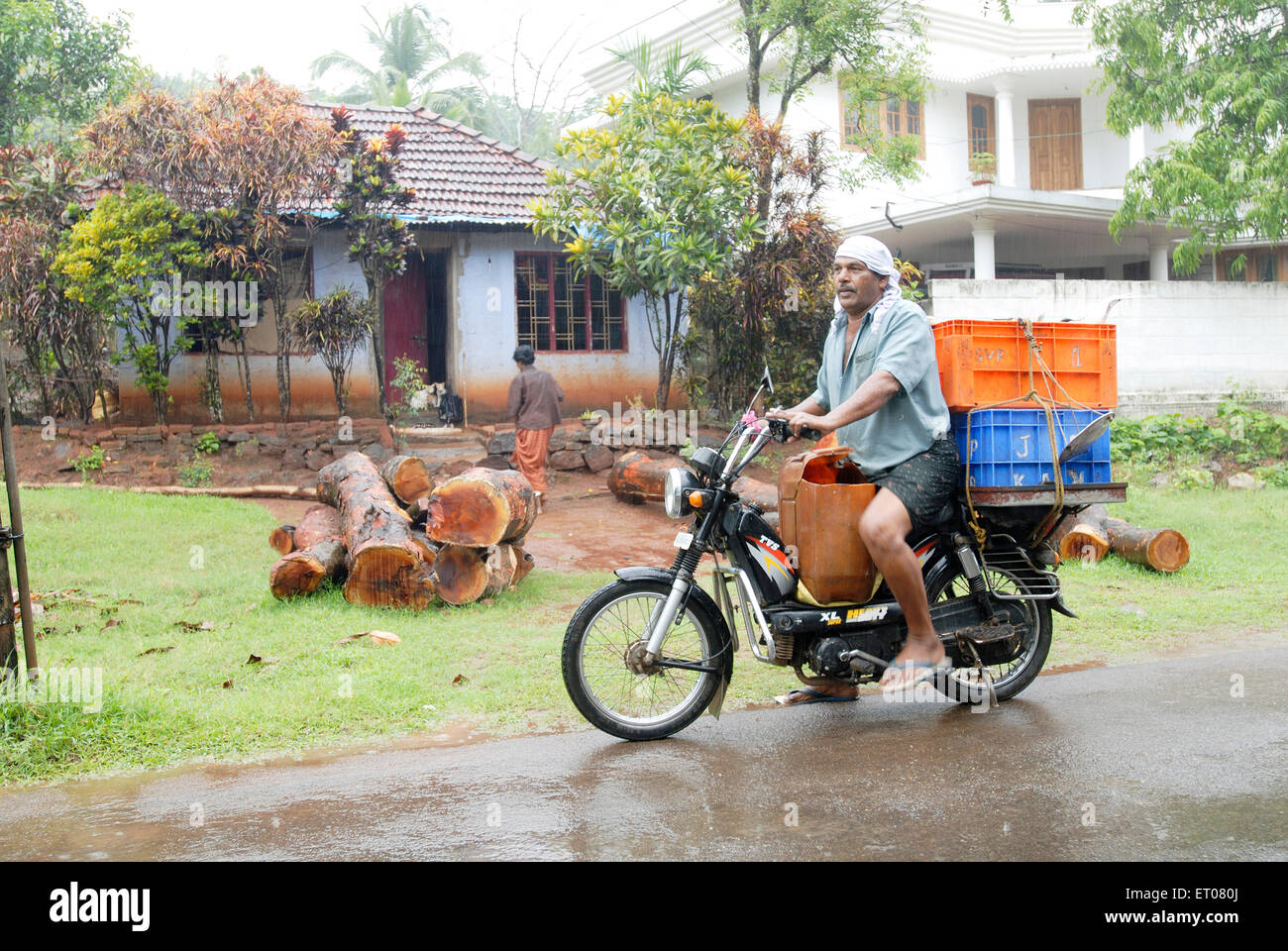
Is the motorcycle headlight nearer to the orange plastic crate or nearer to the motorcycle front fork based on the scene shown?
the motorcycle front fork

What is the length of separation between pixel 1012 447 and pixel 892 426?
0.57 m

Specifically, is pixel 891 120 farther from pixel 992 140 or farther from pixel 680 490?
pixel 680 490

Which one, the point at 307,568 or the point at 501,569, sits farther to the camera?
the point at 501,569

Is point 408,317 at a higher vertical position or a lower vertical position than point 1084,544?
higher

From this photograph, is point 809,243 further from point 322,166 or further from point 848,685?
point 848,685

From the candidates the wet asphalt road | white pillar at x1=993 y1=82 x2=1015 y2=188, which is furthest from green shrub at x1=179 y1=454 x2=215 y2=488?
white pillar at x1=993 y1=82 x2=1015 y2=188

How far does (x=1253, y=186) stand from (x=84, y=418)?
1642cm

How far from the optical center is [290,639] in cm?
677

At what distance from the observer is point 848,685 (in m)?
4.91

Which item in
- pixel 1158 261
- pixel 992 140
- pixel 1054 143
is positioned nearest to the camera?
pixel 1158 261

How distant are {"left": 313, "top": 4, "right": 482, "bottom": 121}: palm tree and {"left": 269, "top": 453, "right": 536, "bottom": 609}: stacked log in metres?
25.5

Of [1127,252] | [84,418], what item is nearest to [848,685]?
[84,418]

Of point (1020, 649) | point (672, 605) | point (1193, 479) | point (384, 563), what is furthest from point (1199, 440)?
point (672, 605)

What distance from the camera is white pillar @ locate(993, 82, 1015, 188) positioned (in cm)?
2020
